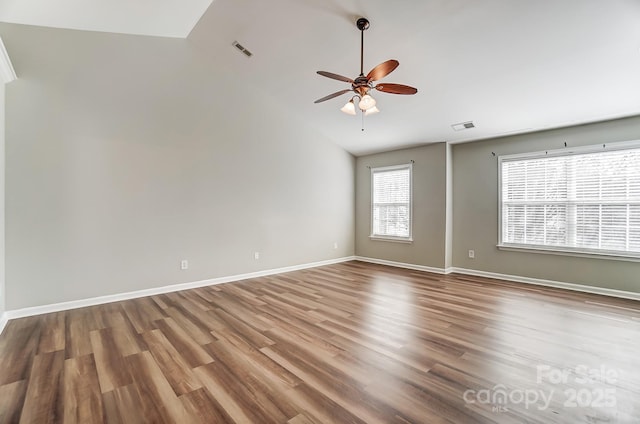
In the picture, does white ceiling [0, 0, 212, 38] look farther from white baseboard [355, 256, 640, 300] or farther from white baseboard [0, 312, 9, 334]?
white baseboard [355, 256, 640, 300]

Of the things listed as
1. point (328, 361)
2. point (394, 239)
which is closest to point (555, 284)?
point (394, 239)

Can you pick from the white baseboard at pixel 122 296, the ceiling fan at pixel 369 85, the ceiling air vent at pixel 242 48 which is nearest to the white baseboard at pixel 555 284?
the white baseboard at pixel 122 296

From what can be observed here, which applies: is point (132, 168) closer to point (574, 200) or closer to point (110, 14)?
point (110, 14)

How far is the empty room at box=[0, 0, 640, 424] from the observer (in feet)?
6.70

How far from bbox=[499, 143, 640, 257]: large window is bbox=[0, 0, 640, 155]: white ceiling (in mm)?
577

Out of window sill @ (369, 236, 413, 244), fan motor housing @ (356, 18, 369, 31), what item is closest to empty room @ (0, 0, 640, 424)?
fan motor housing @ (356, 18, 369, 31)

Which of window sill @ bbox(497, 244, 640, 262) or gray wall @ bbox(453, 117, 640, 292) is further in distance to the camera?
gray wall @ bbox(453, 117, 640, 292)

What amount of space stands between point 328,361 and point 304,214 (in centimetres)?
389

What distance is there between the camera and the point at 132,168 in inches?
158

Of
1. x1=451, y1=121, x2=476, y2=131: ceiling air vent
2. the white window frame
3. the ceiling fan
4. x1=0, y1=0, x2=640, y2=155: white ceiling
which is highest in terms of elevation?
x1=0, y1=0, x2=640, y2=155: white ceiling

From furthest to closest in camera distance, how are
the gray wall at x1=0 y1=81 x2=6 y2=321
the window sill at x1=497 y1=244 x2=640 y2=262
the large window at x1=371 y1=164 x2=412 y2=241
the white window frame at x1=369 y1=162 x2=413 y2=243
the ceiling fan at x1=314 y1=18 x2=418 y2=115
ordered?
the large window at x1=371 y1=164 x2=412 y2=241 < the white window frame at x1=369 y1=162 x2=413 y2=243 < the window sill at x1=497 y1=244 x2=640 y2=262 < the gray wall at x1=0 y1=81 x2=6 y2=321 < the ceiling fan at x1=314 y1=18 x2=418 y2=115

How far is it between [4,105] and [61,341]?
8.68 ft

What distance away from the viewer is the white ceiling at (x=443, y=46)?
287 centimetres

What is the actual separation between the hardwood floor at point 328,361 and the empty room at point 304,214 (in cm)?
2
